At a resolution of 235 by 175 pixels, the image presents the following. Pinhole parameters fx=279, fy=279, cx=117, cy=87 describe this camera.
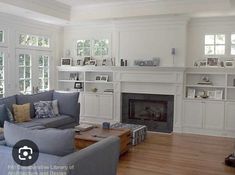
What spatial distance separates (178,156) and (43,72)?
449 centimetres

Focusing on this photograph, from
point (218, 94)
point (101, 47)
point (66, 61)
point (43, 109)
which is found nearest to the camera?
point (43, 109)

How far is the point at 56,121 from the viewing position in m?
5.69

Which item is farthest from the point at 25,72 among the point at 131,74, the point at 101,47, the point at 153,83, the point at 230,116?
the point at 230,116

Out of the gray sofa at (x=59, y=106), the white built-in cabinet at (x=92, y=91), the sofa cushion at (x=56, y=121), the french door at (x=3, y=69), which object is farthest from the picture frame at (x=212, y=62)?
the french door at (x=3, y=69)

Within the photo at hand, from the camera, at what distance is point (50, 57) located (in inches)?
313

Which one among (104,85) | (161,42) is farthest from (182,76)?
(104,85)

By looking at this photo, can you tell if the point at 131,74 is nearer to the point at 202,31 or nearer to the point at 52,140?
the point at 202,31

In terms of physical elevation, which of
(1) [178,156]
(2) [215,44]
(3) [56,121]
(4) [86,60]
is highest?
(2) [215,44]

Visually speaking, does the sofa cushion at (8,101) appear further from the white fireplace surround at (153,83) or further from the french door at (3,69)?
the white fireplace surround at (153,83)

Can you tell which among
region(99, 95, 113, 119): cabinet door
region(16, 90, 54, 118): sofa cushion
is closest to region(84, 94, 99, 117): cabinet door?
region(99, 95, 113, 119): cabinet door

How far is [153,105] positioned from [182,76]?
109cm

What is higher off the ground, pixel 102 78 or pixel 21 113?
pixel 102 78

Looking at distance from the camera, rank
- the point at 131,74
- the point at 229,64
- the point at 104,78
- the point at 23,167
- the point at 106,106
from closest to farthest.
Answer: the point at 23,167 → the point at 229,64 → the point at 131,74 → the point at 106,106 → the point at 104,78

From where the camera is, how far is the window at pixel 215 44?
22.0 ft
